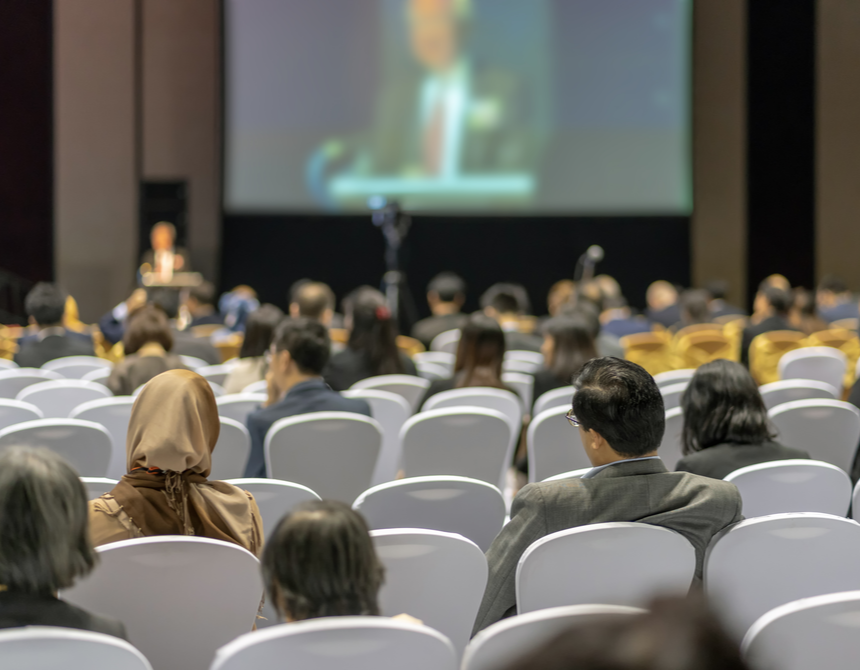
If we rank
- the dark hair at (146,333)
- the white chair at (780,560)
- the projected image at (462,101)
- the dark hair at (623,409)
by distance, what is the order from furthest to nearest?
the projected image at (462,101) → the dark hair at (146,333) → the dark hair at (623,409) → the white chair at (780,560)

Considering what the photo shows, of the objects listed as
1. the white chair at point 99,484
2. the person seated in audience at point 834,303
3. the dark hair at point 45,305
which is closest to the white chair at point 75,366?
the dark hair at point 45,305

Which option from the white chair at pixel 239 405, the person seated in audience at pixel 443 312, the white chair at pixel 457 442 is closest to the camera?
the white chair at pixel 457 442

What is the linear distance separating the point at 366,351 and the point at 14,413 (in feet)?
6.54

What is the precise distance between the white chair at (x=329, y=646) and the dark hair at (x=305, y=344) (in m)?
2.44

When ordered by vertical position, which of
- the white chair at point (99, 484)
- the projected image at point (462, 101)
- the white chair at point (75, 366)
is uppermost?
the projected image at point (462, 101)

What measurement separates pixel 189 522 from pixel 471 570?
71cm

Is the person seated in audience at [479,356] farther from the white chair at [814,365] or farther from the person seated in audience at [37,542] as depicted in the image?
the person seated in audience at [37,542]

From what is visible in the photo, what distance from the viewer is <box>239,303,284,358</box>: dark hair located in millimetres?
4816

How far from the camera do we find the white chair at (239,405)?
4082 millimetres

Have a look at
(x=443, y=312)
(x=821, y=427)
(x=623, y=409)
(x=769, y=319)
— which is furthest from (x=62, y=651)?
(x=769, y=319)

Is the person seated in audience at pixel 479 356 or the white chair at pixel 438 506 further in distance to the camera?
the person seated in audience at pixel 479 356

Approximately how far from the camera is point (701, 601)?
757 millimetres

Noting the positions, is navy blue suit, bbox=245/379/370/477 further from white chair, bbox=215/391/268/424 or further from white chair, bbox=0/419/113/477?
white chair, bbox=0/419/113/477

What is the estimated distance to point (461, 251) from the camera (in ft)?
44.2
